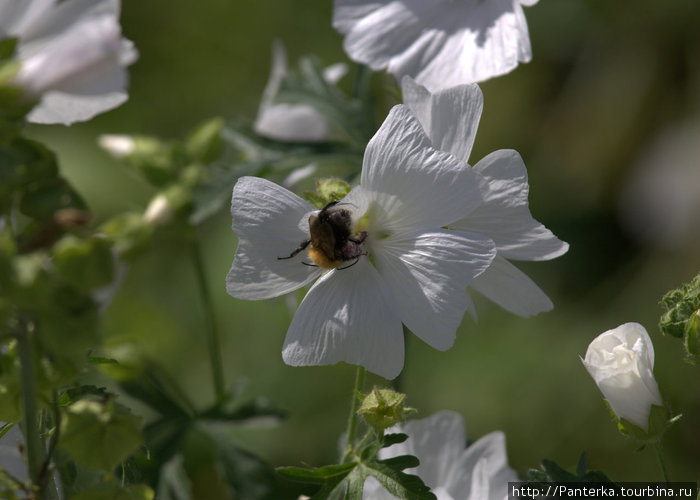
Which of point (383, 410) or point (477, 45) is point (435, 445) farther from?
point (477, 45)

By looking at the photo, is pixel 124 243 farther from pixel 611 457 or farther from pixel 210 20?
pixel 210 20

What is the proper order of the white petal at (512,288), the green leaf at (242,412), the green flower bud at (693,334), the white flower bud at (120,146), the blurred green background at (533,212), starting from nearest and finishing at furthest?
the green flower bud at (693,334)
the white petal at (512,288)
the green leaf at (242,412)
the white flower bud at (120,146)
the blurred green background at (533,212)

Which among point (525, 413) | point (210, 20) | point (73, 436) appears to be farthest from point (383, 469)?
point (210, 20)

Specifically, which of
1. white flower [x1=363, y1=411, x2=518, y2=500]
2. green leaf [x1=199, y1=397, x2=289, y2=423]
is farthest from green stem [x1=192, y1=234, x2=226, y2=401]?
white flower [x1=363, y1=411, x2=518, y2=500]

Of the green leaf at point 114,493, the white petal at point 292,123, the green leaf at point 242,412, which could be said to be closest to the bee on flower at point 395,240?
the green leaf at point 114,493

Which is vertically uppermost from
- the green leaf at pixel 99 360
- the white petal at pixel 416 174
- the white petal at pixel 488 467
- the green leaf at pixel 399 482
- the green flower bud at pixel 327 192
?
the white petal at pixel 416 174

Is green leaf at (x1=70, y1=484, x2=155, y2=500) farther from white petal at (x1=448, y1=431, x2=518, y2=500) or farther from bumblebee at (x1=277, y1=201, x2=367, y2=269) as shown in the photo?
white petal at (x1=448, y1=431, x2=518, y2=500)

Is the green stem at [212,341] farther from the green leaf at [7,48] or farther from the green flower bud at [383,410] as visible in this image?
the green leaf at [7,48]
